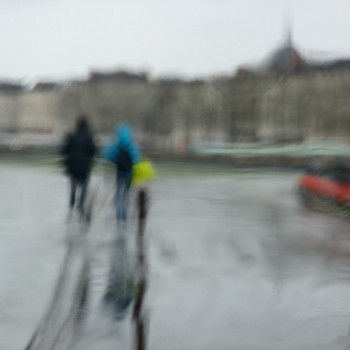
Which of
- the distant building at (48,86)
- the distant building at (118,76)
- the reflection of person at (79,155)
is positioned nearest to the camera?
the reflection of person at (79,155)

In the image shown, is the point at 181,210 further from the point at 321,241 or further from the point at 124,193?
the point at 321,241

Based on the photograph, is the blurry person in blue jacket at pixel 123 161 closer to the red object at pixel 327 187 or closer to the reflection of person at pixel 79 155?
the reflection of person at pixel 79 155

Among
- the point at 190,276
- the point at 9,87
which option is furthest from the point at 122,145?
the point at 9,87

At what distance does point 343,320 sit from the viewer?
7.74m

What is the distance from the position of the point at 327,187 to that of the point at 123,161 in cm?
581

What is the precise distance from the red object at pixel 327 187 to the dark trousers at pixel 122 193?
17.6ft

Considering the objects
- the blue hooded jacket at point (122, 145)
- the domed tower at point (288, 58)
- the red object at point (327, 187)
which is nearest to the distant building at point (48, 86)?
→ the domed tower at point (288, 58)

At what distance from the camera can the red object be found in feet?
56.8

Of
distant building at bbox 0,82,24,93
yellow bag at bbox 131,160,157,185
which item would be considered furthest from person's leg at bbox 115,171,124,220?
distant building at bbox 0,82,24,93

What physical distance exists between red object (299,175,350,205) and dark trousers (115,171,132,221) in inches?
211

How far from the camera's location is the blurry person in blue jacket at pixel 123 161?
14.1 metres

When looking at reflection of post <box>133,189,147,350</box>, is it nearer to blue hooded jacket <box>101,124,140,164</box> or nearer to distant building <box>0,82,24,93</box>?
blue hooded jacket <box>101,124,140,164</box>

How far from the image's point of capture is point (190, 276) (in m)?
9.75

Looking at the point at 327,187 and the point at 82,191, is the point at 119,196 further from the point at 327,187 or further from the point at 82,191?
the point at 327,187
